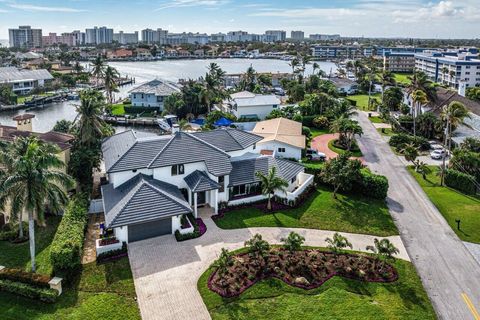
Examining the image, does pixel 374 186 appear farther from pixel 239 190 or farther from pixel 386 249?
pixel 239 190

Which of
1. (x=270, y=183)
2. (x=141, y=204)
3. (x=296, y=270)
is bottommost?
(x=296, y=270)

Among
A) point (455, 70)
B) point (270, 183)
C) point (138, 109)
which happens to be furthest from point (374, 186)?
point (455, 70)

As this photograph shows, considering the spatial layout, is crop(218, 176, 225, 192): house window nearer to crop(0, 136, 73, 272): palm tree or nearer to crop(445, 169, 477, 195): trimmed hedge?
crop(0, 136, 73, 272): palm tree

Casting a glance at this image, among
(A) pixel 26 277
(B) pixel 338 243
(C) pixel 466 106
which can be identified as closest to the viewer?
(A) pixel 26 277

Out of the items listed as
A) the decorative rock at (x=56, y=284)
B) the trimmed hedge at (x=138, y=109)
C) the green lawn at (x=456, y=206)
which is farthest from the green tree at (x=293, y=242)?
the trimmed hedge at (x=138, y=109)

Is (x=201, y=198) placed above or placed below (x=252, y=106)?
below

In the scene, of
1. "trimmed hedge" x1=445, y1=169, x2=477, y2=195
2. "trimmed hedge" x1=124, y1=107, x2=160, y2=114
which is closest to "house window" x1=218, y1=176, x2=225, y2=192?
"trimmed hedge" x1=445, y1=169, x2=477, y2=195
